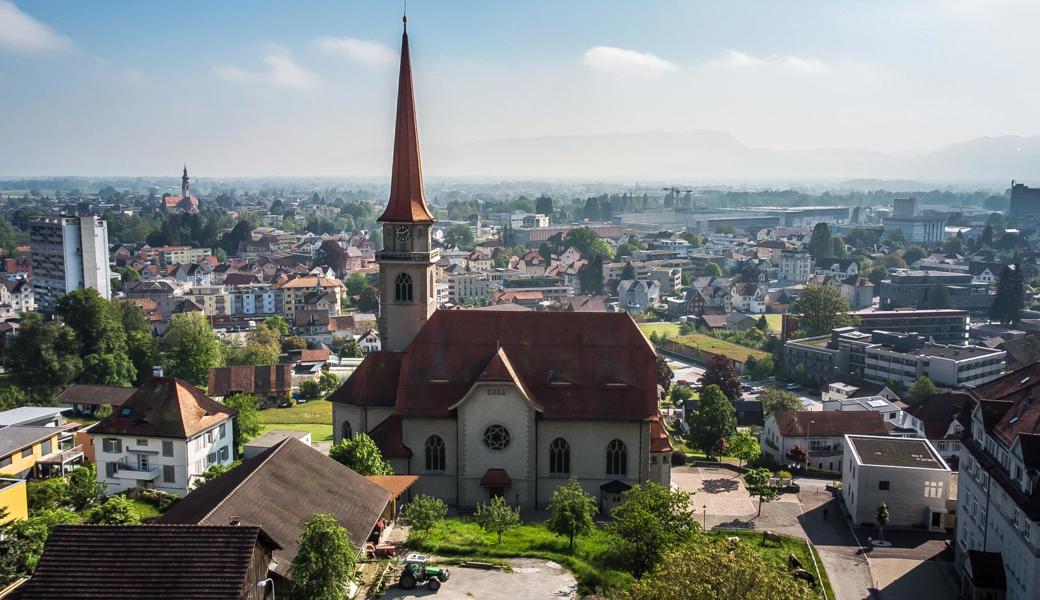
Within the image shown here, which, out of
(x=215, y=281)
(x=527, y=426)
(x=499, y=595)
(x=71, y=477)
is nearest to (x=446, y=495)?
(x=527, y=426)

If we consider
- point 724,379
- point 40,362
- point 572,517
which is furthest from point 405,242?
point 40,362

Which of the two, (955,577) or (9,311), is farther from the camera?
(9,311)

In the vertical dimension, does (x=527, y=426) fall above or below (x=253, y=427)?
above

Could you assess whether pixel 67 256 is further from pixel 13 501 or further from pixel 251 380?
pixel 13 501

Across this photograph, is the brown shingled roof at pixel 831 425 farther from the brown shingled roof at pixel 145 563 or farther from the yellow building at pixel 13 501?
the yellow building at pixel 13 501

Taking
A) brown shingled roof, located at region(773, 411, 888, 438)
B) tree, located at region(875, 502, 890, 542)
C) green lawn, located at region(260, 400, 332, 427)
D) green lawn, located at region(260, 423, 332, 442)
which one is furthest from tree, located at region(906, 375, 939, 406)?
green lawn, located at region(260, 400, 332, 427)

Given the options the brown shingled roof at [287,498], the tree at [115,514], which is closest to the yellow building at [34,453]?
the tree at [115,514]

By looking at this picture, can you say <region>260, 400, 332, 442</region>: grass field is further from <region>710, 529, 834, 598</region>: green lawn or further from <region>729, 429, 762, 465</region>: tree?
<region>710, 529, 834, 598</region>: green lawn

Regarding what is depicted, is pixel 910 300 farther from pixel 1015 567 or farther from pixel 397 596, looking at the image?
pixel 397 596
